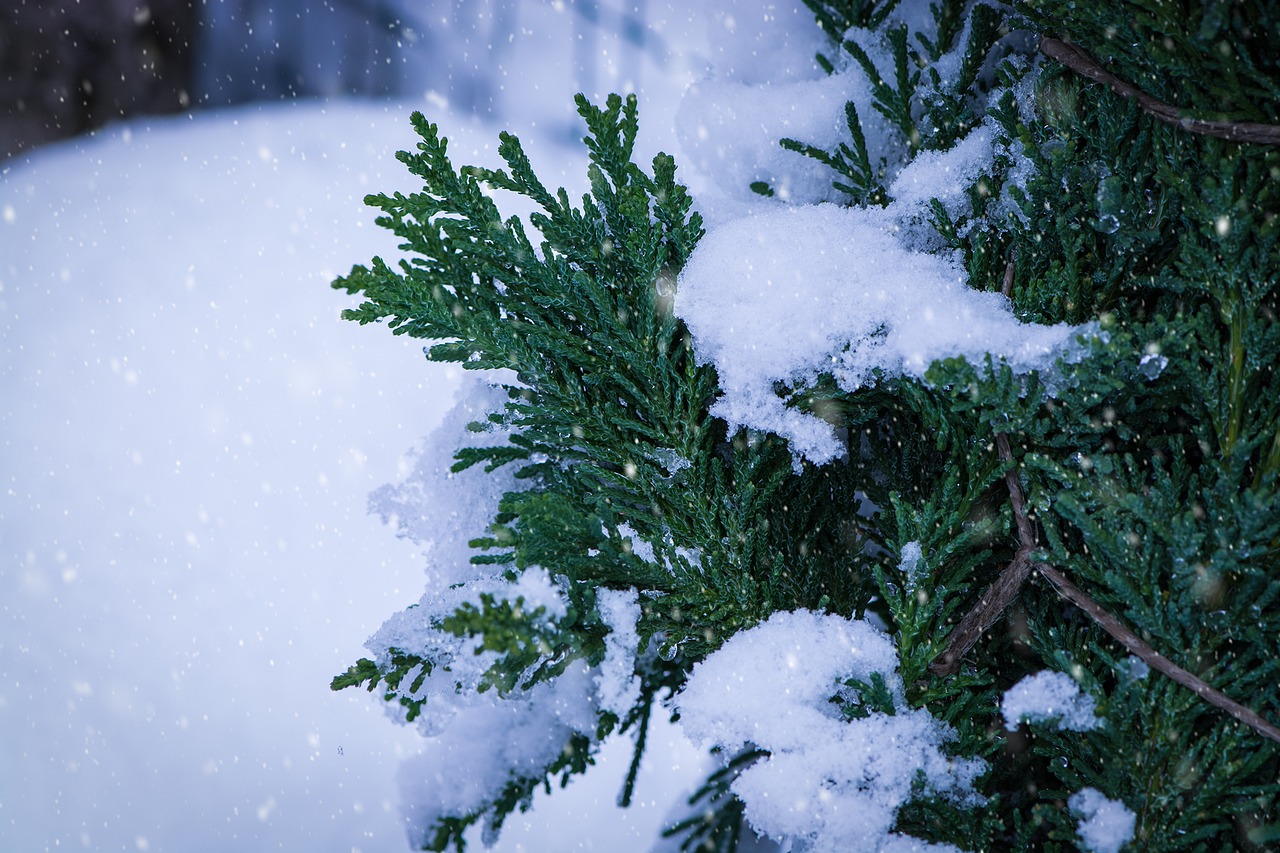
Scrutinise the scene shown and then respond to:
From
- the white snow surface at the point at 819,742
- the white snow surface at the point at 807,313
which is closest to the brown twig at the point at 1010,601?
the white snow surface at the point at 819,742

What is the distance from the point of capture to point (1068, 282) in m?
1.01

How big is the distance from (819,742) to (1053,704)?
0.29 m

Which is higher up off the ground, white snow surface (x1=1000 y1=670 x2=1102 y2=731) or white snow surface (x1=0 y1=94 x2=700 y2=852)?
white snow surface (x1=0 y1=94 x2=700 y2=852)

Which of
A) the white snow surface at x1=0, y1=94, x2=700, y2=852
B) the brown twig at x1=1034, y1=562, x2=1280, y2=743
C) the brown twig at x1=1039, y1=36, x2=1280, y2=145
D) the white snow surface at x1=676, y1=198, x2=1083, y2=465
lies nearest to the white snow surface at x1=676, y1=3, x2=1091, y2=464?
the white snow surface at x1=676, y1=198, x2=1083, y2=465

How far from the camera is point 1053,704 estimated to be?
0.93 m

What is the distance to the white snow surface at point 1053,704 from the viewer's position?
92cm

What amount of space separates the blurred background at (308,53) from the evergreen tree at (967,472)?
2.68 meters

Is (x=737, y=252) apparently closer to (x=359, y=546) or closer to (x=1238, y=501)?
(x=1238, y=501)

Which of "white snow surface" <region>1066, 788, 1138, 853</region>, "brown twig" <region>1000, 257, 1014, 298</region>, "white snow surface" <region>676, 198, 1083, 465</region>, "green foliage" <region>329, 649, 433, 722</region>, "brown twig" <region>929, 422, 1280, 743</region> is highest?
"brown twig" <region>1000, 257, 1014, 298</region>

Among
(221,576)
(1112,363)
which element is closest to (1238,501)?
(1112,363)

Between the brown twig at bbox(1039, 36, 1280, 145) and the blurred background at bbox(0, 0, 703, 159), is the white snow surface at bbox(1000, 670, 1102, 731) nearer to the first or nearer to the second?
the brown twig at bbox(1039, 36, 1280, 145)

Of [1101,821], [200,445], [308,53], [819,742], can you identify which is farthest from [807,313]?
[308,53]

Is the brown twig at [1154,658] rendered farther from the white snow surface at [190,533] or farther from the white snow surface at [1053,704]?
the white snow surface at [190,533]

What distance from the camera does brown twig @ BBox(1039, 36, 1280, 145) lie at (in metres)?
0.84
